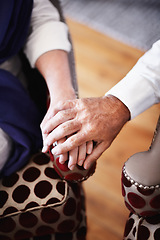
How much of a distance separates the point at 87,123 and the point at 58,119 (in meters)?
0.07

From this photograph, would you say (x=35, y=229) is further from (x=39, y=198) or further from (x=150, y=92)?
(x=150, y=92)

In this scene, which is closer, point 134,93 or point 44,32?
point 134,93

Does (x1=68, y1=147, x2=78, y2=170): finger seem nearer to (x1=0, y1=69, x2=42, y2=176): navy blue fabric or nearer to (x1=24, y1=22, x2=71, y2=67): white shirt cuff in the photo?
(x1=0, y1=69, x2=42, y2=176): navy blue fabric

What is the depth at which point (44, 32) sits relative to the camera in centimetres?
88

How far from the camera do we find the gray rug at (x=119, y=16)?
1941 millimetres

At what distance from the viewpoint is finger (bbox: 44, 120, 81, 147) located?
689mm

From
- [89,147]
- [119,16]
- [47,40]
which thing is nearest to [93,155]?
[89,147]

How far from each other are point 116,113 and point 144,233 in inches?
11.7

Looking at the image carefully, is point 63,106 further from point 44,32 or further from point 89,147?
point 44,32

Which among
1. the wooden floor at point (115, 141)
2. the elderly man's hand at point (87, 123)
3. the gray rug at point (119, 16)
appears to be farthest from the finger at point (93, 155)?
the gray rug at point (119, 16)

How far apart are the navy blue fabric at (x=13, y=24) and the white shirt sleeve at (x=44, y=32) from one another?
1.5 inches

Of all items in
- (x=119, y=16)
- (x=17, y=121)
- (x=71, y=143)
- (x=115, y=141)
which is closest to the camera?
(x=71, y=143)

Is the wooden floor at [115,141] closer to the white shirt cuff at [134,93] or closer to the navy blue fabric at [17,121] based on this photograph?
the navy blue fabric at [17,121]

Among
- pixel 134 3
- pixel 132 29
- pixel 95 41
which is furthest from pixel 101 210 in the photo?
pixel 134 3
